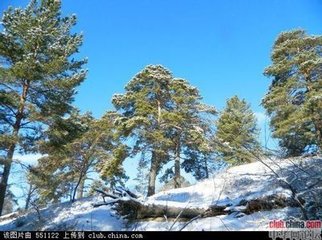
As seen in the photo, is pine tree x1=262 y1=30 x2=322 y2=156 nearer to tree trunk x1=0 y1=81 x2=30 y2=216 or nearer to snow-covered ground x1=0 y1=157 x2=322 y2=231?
snow-covered ground x1=0 y1=157 x2=322 y2=231

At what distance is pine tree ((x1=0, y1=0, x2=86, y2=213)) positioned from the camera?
1345cm

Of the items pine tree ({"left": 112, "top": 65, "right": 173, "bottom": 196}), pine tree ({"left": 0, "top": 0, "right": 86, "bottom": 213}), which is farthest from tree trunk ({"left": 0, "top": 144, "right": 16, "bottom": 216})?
pine tree ({"left": 112, "top": 65, "right": 173, "bottom": 196})

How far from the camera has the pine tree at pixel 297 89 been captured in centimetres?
1484

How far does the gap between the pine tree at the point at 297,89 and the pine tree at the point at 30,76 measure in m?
9.46

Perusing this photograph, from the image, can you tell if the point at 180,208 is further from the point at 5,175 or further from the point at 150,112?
the point at 150,112

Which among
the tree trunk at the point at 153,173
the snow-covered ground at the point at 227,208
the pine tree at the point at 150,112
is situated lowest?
the snow-covered ground at the point at 227,208

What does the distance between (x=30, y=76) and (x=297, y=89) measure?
Answer: 12.1 m

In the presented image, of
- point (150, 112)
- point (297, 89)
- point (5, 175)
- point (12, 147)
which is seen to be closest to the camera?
point (5, 175)

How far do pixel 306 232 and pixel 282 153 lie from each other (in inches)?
71.9

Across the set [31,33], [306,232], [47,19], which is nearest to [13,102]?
[31,33]

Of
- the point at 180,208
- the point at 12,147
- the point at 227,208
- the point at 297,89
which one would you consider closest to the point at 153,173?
the point at 12,147

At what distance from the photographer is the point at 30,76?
13.7 meters

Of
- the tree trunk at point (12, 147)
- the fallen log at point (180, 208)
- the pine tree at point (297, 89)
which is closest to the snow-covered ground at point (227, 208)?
the fallen log at point (180, 208)

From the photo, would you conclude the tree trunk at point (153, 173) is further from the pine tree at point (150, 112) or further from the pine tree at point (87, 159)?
the pine tree at point (87, 159)
